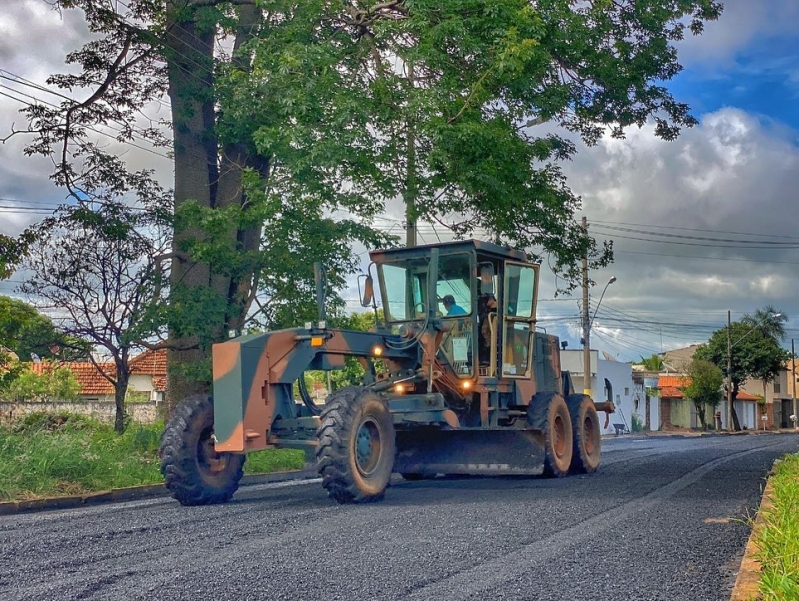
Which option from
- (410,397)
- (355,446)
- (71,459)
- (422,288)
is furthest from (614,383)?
(355,446)

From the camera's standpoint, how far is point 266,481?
14.7 metres

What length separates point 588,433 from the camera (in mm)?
15625

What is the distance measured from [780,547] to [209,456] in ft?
21.4

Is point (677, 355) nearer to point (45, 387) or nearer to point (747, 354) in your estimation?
point (747, 354)

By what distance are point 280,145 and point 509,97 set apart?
412 cm

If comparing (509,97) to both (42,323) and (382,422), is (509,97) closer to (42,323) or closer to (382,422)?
(382,422)

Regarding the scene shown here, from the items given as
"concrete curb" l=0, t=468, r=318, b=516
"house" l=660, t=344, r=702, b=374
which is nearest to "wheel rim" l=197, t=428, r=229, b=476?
"concrete curb" l=0, t=468, r=318, b=516

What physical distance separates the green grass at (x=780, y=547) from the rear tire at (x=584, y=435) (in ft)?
15.5

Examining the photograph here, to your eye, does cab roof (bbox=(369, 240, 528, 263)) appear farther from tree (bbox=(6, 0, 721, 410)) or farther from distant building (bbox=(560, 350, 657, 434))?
distant building (bbox=(560, 350, 657, 434))

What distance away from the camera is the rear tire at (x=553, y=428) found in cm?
1357

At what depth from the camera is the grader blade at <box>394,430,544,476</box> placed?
43.8 feet

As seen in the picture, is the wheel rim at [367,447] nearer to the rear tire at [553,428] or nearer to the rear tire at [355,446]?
the rear tire at [355,446]

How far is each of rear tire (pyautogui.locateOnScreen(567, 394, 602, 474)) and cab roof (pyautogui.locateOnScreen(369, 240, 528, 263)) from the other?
2.58m

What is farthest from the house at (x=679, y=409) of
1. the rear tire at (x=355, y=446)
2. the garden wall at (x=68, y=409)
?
the rear tire at (x=355, y=446)
